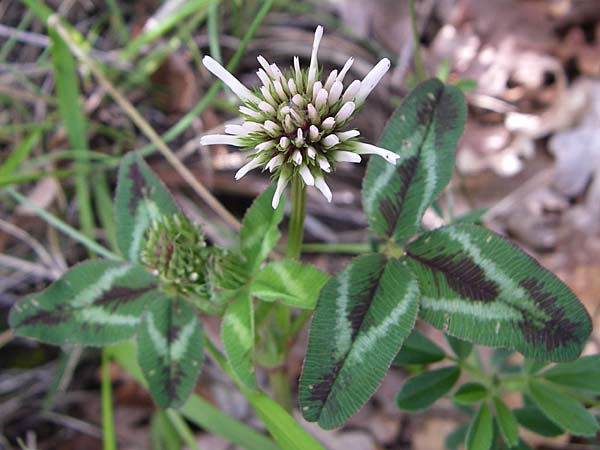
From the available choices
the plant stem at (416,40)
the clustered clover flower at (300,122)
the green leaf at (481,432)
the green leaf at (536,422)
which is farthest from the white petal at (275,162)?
the plant stem at (416,40)

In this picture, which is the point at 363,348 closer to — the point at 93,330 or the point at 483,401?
the point at 483,401

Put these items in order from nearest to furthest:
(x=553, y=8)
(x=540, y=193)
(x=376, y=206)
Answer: (x=376, y=206)
(x=540, y=193)
(x=553, y=8)

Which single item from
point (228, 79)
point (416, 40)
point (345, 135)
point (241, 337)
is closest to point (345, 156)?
point (345, 135)

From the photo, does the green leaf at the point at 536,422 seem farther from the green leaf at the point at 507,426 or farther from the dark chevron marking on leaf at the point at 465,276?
the dark chevron marking on leaf at the point at 465,276

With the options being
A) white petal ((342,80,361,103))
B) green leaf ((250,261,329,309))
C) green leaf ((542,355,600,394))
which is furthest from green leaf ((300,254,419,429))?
green leaf ((542,355,600,394))

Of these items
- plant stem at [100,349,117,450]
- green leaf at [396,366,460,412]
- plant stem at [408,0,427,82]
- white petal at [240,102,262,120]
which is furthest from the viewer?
plant stem at [408,0,427,82]

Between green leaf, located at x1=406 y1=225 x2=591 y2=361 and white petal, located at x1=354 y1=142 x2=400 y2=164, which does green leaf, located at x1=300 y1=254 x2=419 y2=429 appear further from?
white petal, located at x1=354 y1=142 x2=400 y2=164

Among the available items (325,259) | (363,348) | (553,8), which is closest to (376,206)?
(363,348)
